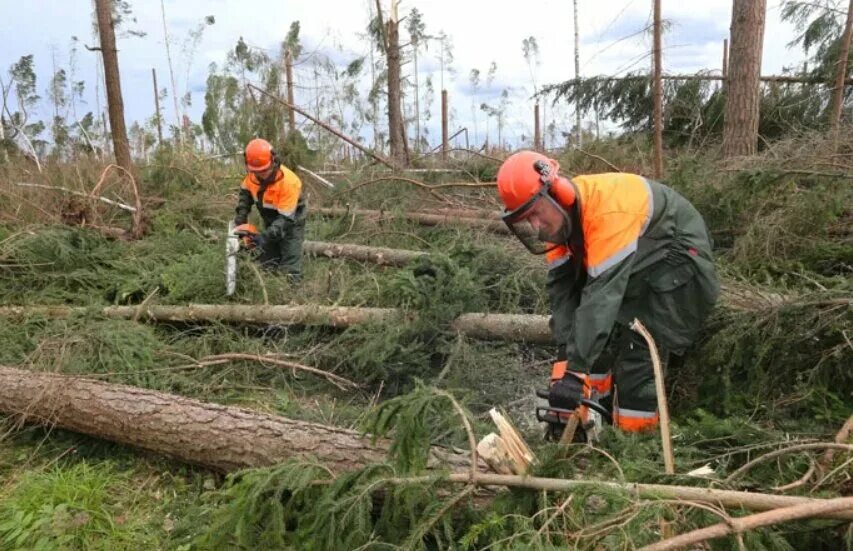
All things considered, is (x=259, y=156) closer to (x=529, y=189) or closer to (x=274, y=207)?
(x=274, y=207)

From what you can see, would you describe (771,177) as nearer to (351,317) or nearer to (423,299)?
(423,299)

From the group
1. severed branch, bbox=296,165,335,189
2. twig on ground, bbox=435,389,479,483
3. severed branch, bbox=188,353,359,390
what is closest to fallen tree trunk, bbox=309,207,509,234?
severed branch, bbox=296,165,335,189

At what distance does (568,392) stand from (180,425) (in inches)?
84.3

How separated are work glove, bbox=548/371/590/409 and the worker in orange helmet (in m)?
3.75

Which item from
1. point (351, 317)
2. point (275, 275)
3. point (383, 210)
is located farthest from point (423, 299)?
point (383, 210)

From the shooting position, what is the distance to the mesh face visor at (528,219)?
8.07 feet

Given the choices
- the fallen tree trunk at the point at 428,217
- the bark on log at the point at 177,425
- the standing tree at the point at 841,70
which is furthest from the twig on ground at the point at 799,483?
the standing tree at the point at 841,70

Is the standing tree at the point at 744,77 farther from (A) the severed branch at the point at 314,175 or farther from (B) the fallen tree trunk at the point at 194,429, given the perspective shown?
(B) the fallen tree trunk at the point at 194,429

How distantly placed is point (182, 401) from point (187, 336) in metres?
1.80

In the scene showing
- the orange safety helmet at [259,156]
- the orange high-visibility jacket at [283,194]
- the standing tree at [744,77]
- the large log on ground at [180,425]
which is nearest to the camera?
the large log on ground at [180,425]

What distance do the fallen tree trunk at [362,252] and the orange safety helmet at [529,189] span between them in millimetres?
3592

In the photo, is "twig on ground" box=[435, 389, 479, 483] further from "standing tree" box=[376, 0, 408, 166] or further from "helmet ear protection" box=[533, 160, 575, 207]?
"standing tree" box=[376, 0, 408, 166]

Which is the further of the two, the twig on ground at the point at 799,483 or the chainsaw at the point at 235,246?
the chainsaw at the point at 235,246

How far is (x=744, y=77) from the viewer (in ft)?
21.0
